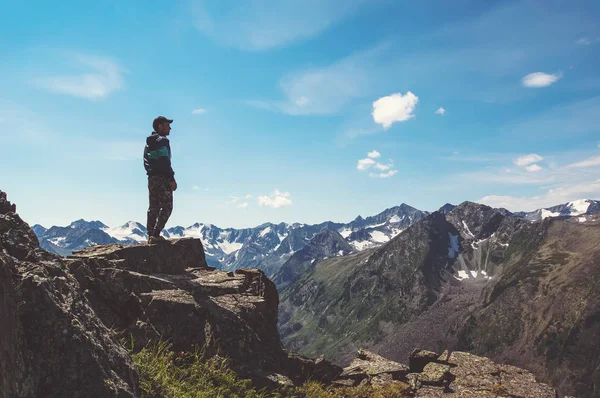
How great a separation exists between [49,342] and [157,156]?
1303cm

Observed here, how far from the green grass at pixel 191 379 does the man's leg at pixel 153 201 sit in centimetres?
921

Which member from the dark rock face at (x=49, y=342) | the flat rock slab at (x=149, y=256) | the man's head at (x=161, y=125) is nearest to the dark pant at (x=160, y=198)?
the flat rock slab at (x=149, y=256)

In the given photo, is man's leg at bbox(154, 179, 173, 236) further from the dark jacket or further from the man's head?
the man's head

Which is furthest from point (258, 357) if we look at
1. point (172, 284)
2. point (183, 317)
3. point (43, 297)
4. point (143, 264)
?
point (43, 297)

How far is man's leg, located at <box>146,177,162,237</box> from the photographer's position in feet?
65.4

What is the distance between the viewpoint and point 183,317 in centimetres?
1416

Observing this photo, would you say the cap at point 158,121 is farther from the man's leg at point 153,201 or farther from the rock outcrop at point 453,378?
the rock outcrop at point 453,378

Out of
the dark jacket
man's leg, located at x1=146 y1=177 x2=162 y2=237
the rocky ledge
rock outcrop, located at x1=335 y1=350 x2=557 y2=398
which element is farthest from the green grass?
the dark jacket

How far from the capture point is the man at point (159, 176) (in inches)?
760

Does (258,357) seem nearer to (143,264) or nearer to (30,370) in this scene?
(143,264)

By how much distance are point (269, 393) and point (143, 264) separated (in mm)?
9027

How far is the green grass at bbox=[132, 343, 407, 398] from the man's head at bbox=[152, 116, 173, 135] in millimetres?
10852

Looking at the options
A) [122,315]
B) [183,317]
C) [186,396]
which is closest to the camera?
[186,396]

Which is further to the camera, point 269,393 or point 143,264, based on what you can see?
point 143,264
